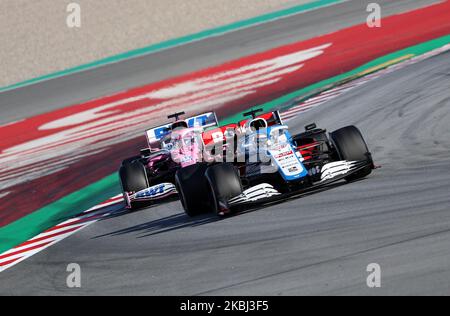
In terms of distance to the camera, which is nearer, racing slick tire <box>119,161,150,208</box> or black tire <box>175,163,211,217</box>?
black tire <box>175,163,211,217</box>

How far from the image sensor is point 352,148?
1201 cm

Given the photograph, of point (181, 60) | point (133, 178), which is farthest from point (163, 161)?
point (181, 60)

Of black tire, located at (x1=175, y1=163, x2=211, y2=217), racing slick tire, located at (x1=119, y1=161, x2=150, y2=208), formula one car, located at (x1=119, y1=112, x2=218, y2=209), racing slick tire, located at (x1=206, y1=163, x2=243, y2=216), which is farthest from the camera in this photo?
racing slick tire, located at (x1=119, y1=161, x2=150, y2=208)

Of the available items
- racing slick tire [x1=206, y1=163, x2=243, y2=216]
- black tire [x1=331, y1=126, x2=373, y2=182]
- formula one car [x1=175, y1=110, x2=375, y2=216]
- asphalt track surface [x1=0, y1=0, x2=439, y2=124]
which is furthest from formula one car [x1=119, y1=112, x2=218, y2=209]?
asphalt track surface [x1=0, y1=0, x2=439, y2=124]

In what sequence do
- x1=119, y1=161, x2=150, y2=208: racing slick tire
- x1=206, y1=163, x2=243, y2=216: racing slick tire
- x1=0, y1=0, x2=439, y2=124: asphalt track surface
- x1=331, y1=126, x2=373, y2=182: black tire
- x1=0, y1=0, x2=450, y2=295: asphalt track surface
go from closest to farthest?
x1=0, y1=0, x2=450, y2=295: asphalt track surface, x1=206, y1=163, x2=243, y2=216: racing slick tire, x1=331, y1=126, x2=373, y2=182: black tire, x1=119, y1=161, x2=150, y2=208: racing slick tire, x1=0, y1=0, x2=439, y2=124: asphalt track surface

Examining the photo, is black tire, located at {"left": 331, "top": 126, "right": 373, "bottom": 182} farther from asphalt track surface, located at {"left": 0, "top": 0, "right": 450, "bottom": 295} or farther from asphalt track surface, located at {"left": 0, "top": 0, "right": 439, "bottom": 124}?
asphalt track surface, located at {"left": 0, "top": 0, "right": 439, "bottom": 124}

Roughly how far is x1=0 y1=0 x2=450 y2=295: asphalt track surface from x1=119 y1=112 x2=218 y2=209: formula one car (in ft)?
0.97

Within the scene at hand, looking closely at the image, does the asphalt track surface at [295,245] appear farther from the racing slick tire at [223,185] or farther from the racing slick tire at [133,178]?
the racing slick tire at [133,178]

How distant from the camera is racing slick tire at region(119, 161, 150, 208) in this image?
14461 mm

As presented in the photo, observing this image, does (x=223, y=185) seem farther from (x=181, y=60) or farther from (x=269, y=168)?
(x=181, y=60)

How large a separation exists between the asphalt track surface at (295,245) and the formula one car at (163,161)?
296 millimetres

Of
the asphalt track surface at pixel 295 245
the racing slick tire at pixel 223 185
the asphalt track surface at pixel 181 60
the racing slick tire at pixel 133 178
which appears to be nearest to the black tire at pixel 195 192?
the asphalt track surface at pixel 295 245

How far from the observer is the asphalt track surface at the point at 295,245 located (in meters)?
8.11
